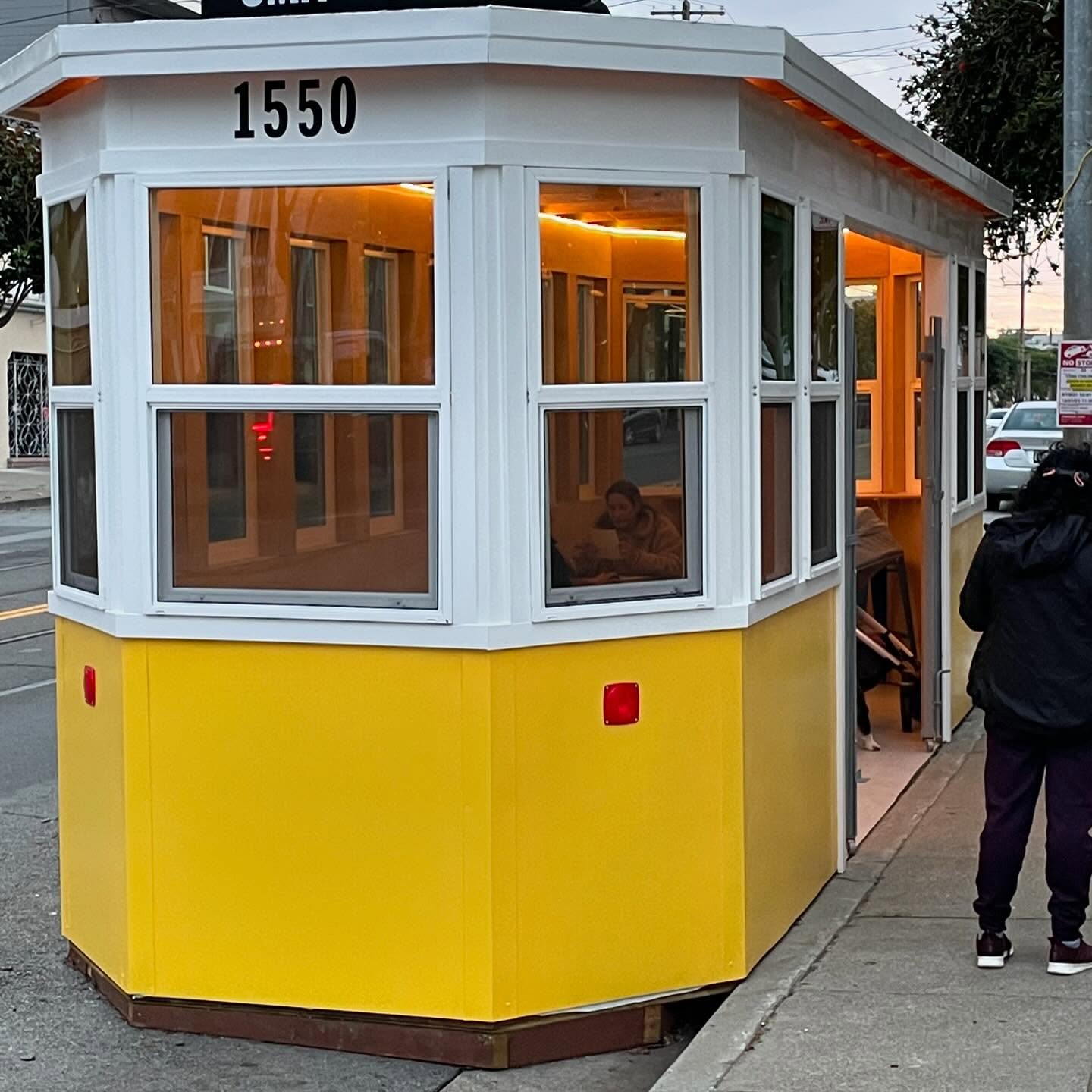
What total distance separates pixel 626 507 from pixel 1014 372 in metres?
95.0

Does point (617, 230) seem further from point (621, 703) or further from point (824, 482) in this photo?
point (824, 482)

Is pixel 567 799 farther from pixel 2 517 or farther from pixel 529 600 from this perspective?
pixel 2 517

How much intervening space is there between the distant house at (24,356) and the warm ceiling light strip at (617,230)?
29372 mm

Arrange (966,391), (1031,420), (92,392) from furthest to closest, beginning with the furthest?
(1031,420) < (966,391) < (92,392)

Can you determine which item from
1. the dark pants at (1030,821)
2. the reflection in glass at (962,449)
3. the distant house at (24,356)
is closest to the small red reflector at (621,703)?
the dark pants at (1030,821)

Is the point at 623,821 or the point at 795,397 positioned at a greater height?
the point at 795,397

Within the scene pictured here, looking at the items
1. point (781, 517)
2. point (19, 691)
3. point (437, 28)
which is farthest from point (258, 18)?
point (19, 691)

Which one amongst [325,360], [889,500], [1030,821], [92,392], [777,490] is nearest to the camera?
[325,360]

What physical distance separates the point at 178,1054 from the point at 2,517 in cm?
2279

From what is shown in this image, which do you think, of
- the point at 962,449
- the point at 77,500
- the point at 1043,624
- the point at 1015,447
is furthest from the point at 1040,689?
the point at 1015,447

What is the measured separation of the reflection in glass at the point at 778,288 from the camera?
5684mm

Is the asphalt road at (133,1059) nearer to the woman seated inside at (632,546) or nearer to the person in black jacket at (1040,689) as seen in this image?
the person in black jacket at (1040,689)

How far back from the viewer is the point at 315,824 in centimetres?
532

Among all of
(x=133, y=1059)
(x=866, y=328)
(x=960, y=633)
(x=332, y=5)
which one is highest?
(x=332, y=5)
